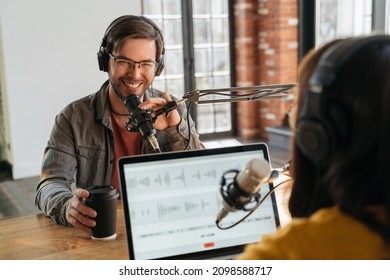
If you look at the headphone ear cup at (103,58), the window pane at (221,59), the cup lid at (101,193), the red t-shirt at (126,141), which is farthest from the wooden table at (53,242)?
the window pane at (221,59)

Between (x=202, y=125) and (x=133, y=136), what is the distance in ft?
12.1

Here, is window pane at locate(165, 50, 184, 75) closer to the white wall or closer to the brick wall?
the brick wall

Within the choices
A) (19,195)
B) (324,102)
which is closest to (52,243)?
(324,102)

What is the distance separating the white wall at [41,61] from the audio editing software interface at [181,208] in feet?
11.5

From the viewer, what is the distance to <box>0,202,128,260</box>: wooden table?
117cm

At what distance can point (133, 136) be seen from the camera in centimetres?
174

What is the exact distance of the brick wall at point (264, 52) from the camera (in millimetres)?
5000

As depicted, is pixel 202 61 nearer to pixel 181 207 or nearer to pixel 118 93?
pixel 118 93

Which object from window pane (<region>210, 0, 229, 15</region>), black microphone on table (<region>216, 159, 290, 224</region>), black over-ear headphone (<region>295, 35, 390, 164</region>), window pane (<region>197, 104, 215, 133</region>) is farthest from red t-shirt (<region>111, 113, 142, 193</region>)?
window pane (<region>210, 0, 229, 15</region>)

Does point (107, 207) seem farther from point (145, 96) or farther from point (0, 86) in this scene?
point (0, 86)

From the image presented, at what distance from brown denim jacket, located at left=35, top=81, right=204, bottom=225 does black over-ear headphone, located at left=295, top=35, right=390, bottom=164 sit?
Answer: 1009 mm

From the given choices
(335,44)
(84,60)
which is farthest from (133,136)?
(84,60)

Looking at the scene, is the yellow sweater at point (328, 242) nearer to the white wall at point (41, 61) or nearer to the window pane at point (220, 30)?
the white wall at point (41, 61)

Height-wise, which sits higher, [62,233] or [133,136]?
[133,136]
